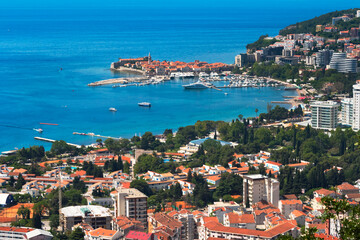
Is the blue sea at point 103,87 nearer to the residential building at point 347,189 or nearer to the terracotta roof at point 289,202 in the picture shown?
the residential building at point 347,189

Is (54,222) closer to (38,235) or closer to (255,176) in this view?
(38,235)

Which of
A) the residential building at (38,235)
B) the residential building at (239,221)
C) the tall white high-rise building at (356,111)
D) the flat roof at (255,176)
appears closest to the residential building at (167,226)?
the residential building at (239,221)

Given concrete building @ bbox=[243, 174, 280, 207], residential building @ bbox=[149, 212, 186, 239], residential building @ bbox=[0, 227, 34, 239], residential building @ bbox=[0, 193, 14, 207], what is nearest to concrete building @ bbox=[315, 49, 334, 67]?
concrete building @ bbox=[243, 174, 280, 207]

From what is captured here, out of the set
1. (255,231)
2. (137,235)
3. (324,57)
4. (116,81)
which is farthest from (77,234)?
(324,57)

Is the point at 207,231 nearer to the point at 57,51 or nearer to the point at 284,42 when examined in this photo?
the point at 284,42

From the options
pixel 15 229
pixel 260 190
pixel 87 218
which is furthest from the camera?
pixel 260 190

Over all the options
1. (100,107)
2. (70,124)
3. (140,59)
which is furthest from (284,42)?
(70,124)
